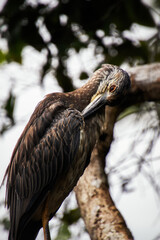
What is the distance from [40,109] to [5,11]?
1.70 metres

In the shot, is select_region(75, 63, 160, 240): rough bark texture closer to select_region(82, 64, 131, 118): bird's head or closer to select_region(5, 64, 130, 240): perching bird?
select_region(5, 64, 130, 240): perching bird

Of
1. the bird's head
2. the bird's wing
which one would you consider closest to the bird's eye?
the bird's head

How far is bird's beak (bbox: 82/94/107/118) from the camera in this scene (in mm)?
3701

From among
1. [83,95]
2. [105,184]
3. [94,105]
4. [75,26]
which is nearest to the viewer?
[94,105]

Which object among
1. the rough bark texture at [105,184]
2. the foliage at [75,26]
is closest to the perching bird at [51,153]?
the rough bark texture at [105,184]

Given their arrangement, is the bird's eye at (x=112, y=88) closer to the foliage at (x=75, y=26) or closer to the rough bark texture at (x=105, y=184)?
the rough bark texture at (x=105, y=184)

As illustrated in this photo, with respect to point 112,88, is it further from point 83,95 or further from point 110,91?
point 83,95

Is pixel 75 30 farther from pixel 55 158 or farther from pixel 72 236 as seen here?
pixel 72 236

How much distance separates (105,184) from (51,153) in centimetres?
69

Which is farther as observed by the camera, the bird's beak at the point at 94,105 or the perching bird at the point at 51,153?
the bird's beak at the point at 94,105

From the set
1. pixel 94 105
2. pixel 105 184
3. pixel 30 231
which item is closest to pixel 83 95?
pixel 94 105

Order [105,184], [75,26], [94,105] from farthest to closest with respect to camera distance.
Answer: [75,26], [105,184], [94,105]

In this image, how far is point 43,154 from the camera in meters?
3.61

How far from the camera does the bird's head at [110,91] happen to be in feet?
12.1
